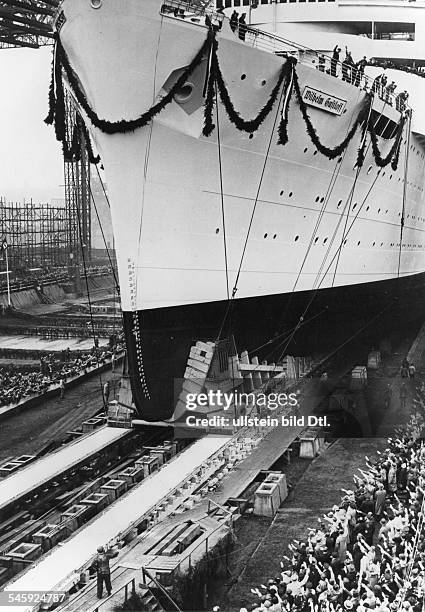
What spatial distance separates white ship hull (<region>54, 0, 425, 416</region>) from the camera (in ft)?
33.1

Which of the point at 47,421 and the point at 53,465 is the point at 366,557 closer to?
the point at 53,465

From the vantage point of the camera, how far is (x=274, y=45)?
12031 millimetres

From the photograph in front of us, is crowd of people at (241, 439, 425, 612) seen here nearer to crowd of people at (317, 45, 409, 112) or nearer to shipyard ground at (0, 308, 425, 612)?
shipyard ground at (0, 308, 425, 612)

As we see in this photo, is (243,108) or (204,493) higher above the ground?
(243,108)

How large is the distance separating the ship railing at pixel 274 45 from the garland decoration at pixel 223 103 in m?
0.52

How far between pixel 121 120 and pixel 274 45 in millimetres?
3321

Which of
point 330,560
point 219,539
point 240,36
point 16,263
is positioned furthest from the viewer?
point 16,263

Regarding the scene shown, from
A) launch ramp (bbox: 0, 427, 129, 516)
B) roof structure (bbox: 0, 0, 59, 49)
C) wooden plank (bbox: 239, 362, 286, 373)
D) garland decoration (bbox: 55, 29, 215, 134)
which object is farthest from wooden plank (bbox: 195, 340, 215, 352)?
roof structure (bbox: 0, 0, 59, 49)

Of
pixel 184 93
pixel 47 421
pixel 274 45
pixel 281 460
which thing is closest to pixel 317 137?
pixel 274 45

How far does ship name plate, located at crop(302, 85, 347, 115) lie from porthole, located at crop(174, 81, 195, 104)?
221 centimetres

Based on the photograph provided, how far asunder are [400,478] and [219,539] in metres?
2.73

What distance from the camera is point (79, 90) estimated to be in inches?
416

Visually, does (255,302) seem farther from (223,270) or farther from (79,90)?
(79,90)

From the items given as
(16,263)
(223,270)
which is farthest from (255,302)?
(16,263)
